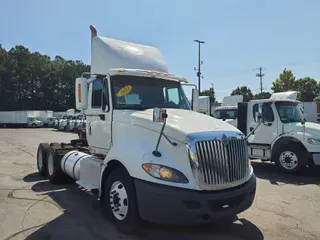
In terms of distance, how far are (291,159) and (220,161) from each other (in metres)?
6.10

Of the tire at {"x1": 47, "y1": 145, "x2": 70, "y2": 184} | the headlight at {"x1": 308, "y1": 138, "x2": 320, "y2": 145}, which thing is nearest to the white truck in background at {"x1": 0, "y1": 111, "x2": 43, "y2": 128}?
the tire at {"x1": 47, "y1": 145, "x2": 70, "y2": 184}

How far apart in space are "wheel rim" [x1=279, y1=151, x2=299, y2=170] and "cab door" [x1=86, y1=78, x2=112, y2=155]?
6.24m

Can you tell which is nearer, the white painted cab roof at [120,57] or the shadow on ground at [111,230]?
the shadow on ground at [111,230]

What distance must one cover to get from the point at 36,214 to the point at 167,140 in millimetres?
3079

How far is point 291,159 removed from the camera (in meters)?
9.41

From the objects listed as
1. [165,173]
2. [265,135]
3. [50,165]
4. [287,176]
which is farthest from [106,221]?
[265,135]

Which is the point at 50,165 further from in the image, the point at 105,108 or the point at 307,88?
the point at 307,88

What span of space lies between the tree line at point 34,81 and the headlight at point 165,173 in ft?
224

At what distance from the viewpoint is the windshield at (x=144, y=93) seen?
5.52 m

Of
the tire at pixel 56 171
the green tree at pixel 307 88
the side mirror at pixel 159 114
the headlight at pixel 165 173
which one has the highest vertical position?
the green tree at pixel 307 88

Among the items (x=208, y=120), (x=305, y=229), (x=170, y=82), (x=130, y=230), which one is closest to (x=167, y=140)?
(x=208, y=120)

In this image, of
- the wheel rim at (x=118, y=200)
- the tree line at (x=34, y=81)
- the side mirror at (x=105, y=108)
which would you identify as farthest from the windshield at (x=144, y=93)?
the tree line at (x=34, y=81)

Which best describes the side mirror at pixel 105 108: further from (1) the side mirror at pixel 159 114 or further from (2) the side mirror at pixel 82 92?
(1) the side mirror at pixel 159 114

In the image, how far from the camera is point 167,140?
4371mm
